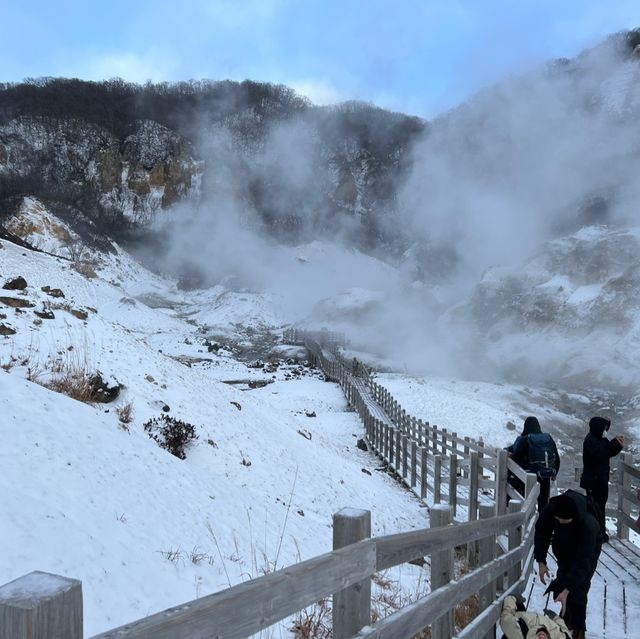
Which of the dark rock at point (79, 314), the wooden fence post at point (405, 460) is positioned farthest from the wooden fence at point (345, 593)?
the dark rock at point (79, 314)

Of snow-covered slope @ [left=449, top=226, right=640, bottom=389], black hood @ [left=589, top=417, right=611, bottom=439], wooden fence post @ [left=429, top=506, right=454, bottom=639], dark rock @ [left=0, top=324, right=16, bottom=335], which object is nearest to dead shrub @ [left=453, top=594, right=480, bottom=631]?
wooden fence post @ [left=429, top=506, right=454, bottom=639]

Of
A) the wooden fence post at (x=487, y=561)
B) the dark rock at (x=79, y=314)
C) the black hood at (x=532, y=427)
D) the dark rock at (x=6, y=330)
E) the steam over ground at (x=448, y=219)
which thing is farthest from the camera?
the steam over ground at (x=448, y=219)

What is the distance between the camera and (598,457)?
6062 mm

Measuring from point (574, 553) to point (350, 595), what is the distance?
8.65 feet

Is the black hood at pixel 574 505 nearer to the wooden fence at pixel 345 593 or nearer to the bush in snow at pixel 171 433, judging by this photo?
the wooden fence at pixel 345 593

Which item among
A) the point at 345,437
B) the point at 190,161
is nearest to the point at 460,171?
the point at 190,161

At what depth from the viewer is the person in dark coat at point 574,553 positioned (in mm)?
3660

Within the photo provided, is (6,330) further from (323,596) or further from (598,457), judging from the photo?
(598,457)

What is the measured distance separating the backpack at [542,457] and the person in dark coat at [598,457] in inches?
15.3

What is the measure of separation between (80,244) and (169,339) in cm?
2424

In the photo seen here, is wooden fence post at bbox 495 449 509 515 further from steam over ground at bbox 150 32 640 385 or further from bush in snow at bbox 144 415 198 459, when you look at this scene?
steam over ground at bbox 150 32 640 385

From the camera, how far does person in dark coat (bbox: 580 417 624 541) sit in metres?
6.04

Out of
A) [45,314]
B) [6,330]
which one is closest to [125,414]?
[6,330]

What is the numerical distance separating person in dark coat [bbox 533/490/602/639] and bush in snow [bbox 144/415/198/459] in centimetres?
536
